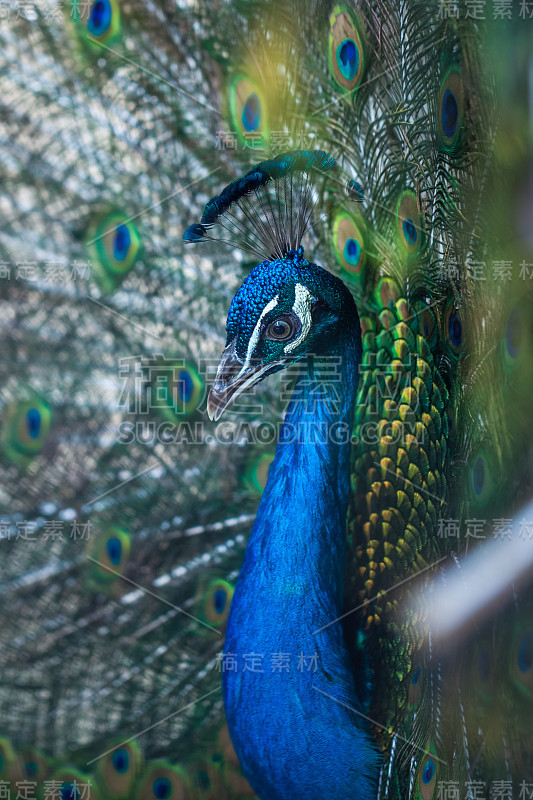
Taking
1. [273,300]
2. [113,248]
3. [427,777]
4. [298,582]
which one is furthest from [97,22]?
[427,777]

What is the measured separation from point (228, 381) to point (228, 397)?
0.07ft

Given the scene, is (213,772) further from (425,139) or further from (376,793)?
(425,139)

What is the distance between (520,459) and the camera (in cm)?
161

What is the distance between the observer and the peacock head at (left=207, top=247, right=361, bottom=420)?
2.80 feet

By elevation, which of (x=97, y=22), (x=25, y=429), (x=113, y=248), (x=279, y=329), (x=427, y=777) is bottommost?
(x=427, y=777)

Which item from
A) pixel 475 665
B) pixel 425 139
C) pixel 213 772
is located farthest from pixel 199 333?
pixel 475 665

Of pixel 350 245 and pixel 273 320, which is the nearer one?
pixel 273 320

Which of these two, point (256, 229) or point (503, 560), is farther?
point (503, 560)

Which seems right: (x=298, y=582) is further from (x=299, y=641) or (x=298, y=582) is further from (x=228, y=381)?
(x=228, y=381)

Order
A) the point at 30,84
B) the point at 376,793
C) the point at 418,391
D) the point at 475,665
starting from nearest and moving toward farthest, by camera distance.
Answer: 1. the point at 30,84
2. the point at 376,793
3. the point at 418,391
4. the point at 475,665

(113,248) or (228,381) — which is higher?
(113,248)

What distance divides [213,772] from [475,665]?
2.00 ft

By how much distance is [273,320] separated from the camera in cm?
88

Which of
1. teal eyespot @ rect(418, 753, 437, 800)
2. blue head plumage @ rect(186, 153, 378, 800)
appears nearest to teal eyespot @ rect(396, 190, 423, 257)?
blue head plumage @ rect(186, 153, 378, 800)
